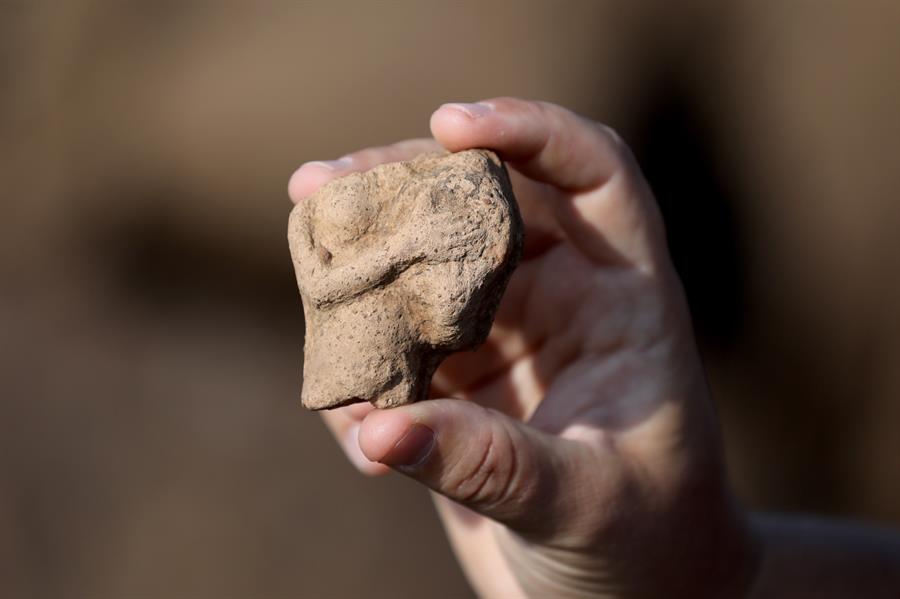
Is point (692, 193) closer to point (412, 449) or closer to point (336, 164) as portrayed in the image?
point (336, 164)

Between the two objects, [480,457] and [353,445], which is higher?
[480,457]

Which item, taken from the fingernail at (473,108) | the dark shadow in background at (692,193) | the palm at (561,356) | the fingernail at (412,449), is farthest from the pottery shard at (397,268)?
the dark shadow in background at (692,193)

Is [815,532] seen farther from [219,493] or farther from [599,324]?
[219,493]

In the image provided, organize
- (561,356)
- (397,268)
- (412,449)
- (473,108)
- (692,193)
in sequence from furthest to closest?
(692,193) → (561,356) → (473,108) → (397,268) → (412,449)

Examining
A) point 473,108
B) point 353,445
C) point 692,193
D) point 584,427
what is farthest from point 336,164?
point 692,193

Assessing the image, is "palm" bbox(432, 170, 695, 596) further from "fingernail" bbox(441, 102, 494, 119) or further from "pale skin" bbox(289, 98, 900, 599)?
"fingernail" bbox(441, 102, 494, 119)

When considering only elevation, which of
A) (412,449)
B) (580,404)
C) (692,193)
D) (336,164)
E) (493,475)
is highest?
(336,164)
